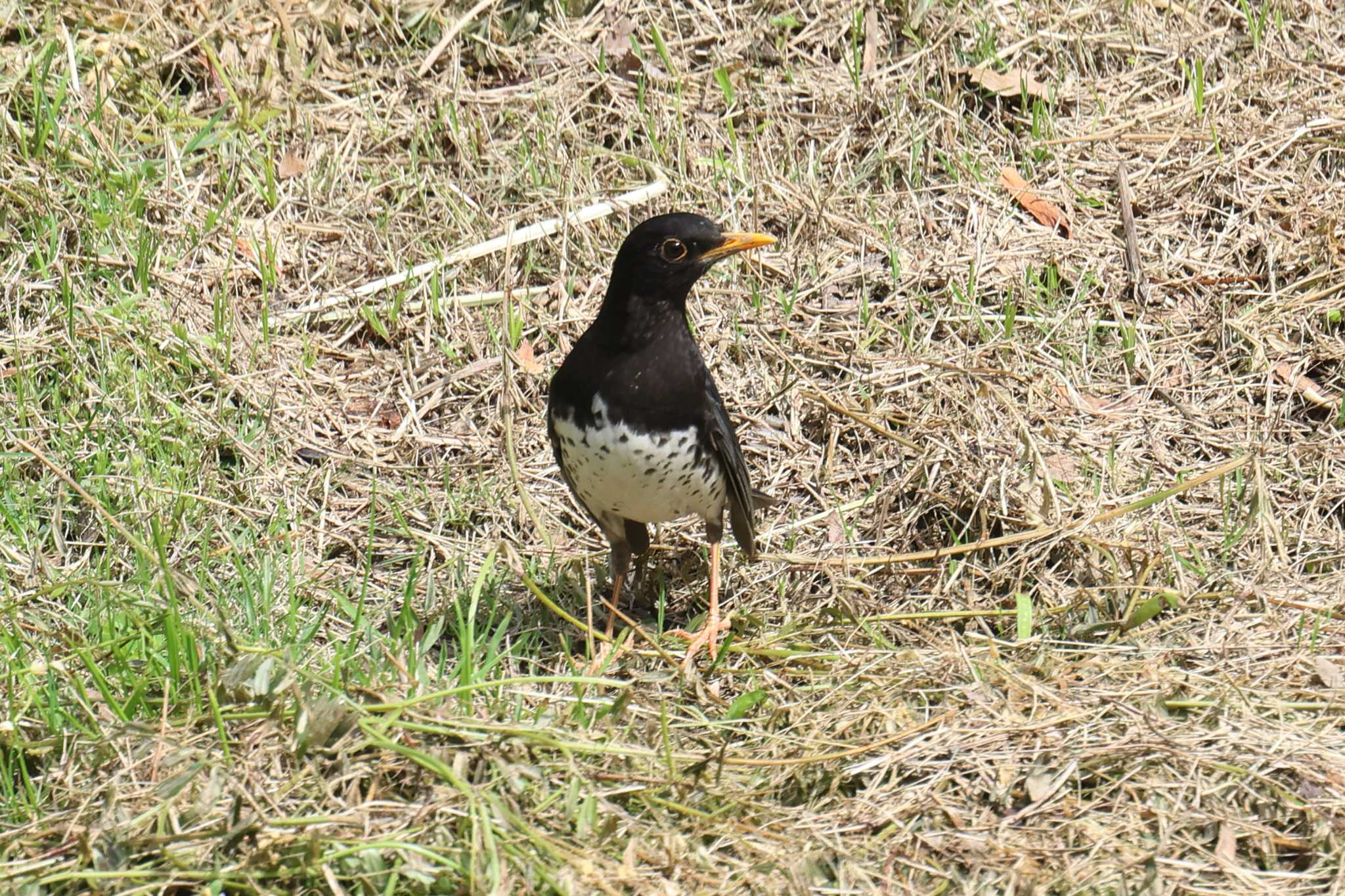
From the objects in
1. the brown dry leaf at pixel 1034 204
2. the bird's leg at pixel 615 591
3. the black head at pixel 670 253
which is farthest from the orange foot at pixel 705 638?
the brown dry leaf at pixel 1034 204

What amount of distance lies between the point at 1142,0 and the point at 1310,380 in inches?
105

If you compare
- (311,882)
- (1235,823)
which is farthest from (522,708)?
(1235,823)

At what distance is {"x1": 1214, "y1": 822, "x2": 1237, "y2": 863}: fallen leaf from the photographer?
384 centimetres

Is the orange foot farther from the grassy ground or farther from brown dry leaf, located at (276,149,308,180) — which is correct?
brown dry leaf, located at (276,149,308,180)

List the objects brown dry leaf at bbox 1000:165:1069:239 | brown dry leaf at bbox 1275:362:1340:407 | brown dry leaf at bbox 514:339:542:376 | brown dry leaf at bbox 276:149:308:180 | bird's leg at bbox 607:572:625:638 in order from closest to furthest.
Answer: bird's leg at bbox 607:572:625:638
brown dry leaf at bbox 1275:362:1340:407
brown dry leaf at bbox 514:339:542:376
brown dry leaf at bbox 1000:165:1069:239
brown dry leaf at bbox 276:149:308:180

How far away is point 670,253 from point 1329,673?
7.98 feet

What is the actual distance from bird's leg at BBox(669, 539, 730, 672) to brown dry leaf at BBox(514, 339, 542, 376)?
1378 millimetres

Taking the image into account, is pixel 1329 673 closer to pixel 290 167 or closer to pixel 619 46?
pixel 619 46

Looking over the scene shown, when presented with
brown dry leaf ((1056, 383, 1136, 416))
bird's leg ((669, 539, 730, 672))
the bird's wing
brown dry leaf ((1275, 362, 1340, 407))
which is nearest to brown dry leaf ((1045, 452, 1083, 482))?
brown dry leaf ((1056, 383, 1136, 416))

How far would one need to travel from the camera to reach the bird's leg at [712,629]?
197 inches

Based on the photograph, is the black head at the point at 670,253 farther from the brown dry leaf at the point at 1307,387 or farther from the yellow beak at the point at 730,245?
the brown dry leaf at the point at 1307,387

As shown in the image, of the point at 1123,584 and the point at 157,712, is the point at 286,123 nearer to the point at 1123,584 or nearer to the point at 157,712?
the point at 157,712

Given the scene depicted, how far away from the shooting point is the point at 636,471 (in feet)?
16.6

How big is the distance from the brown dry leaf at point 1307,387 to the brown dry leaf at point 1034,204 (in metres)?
1.23
